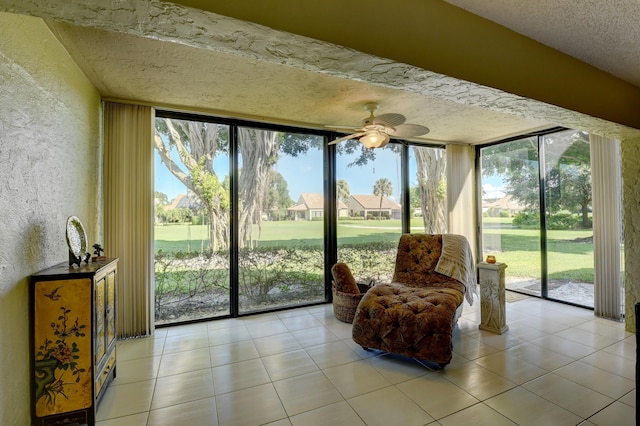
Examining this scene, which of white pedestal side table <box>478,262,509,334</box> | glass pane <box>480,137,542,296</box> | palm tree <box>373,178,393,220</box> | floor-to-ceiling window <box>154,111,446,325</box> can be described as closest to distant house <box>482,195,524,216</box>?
glass pane <box>480,137,542,296</box>

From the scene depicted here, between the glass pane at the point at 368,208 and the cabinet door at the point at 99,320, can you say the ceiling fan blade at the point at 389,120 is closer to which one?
the glass pane at the point at 368,208

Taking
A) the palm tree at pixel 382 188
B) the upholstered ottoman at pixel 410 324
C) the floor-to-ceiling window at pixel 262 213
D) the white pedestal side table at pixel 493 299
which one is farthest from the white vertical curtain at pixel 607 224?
the palm tree at pixel 382 188

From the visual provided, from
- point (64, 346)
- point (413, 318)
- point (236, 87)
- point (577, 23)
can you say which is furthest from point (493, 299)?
point (64, 346)

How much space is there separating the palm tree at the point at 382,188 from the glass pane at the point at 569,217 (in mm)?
2372

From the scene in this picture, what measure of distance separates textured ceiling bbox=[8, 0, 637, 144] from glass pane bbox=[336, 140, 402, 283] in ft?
2.63

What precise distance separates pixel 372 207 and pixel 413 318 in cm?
243

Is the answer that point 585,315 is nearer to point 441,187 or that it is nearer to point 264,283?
point 441,187

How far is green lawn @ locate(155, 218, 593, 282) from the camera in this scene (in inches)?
140

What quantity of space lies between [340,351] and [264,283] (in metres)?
1.58

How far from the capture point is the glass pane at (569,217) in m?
3.88

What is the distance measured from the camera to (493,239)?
5145 millimetres

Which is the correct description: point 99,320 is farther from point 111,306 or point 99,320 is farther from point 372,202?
point 372,202

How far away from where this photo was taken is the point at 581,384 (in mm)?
2148

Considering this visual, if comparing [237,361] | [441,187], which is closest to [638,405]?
[237,361]
